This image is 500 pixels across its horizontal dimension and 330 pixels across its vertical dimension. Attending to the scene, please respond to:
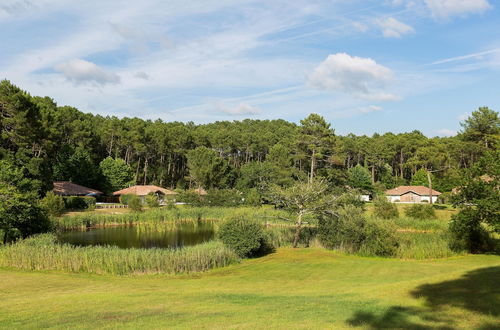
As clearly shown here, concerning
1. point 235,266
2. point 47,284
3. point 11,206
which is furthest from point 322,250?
point 11,206

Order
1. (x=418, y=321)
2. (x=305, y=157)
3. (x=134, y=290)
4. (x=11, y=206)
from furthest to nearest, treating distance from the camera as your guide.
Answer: (x=305, y=157) → (x=11, y=206) → (x=134, y=290) → (x=418, y=321)

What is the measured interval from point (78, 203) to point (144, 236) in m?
18.9

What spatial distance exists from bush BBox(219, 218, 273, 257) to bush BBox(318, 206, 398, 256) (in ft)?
16.2

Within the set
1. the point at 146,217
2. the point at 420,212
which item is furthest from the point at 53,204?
the point at 420,212

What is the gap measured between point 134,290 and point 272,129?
Result: 104477mm

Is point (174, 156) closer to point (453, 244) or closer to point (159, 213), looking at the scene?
point (159, 213)

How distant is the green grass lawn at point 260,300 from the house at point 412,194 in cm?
5509

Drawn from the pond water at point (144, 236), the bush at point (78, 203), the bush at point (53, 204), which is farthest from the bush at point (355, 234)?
the bush at point (78, 203)

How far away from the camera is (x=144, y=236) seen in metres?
34.9

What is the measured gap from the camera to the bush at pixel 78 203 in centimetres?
4844

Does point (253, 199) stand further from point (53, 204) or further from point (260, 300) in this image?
point (260, 300)

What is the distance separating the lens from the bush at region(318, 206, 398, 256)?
79.0 feet

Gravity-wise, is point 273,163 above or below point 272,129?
below

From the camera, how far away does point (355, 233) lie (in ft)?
82.7
